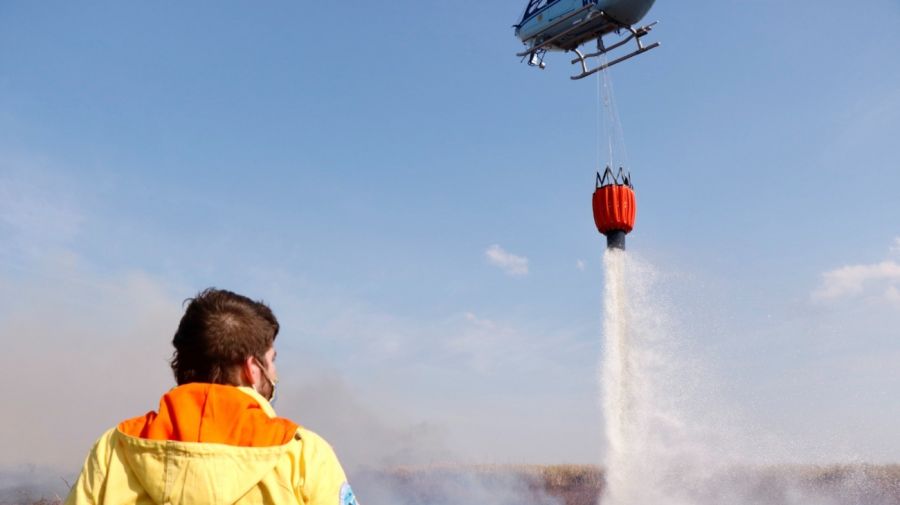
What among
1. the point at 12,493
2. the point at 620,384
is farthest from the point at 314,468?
the point at 12,493

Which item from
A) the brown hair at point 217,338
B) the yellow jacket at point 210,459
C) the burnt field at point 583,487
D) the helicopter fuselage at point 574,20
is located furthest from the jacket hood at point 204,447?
the burnt field at point 583,487

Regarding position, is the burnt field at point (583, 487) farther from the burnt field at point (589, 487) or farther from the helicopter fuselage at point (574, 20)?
the helicopter fuselage at point (574, 20)

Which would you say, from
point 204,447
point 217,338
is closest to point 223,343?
point 217,338

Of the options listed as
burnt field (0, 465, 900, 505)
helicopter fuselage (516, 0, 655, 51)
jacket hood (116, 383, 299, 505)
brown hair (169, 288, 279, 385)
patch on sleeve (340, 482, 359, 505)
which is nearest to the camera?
jacket hood (116, 383, 299, 505)

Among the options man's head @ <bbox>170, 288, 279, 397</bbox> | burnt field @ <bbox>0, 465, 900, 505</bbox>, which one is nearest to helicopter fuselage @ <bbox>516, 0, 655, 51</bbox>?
burnt field @ <bbox>0, 465, 900, 505</bbox>

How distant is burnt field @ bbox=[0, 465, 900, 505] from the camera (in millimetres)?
28047

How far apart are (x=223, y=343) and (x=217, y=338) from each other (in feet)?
0.09

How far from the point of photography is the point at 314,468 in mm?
2418

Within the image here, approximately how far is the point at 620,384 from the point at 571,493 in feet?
42.5

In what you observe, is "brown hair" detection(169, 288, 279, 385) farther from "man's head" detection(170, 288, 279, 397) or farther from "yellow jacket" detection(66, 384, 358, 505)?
"yellow jacket" detection(66, 384, 358, 505)

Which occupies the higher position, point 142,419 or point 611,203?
point 611,203

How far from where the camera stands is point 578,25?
1969 centimetres

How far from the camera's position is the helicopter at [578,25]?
63.1ft

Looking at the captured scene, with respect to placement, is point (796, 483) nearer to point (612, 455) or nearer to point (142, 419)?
point (612, 455)
